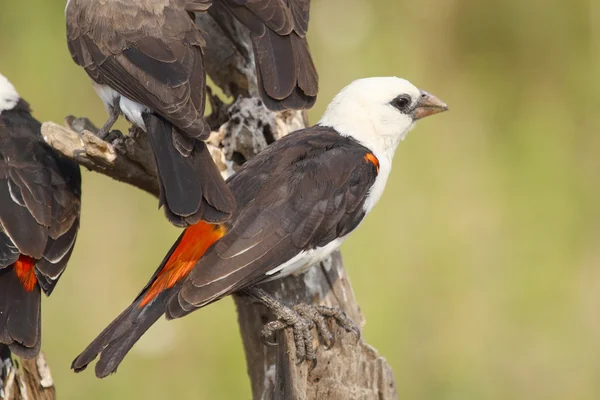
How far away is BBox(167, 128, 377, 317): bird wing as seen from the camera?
506 cm

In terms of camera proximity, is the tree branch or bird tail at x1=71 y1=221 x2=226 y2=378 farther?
the tree branch

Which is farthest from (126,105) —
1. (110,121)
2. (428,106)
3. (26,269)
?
(428,106)

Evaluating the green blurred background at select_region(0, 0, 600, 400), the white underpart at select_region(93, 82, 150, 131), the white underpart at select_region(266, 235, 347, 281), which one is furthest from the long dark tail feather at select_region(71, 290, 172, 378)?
the green blurred background at select_region(0, 0, 600, 400)

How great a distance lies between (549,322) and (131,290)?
2.58 metres

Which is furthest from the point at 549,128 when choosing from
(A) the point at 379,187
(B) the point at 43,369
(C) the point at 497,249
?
(B) the point at 43,369

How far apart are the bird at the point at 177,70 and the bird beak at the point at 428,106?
575 millimetres

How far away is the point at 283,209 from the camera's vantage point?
5.28 m

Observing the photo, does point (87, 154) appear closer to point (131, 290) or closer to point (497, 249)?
point (131, 290)

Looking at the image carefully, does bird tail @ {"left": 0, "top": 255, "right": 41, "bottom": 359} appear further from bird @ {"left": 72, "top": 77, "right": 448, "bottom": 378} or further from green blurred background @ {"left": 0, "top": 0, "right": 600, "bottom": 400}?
green blurred background @ {"left": 0, "top": 0, "right": 600, "bottom": 400}

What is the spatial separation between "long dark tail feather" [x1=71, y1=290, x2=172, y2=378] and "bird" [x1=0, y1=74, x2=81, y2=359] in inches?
22.9

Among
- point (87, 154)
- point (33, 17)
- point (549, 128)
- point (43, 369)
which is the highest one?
point (33, 17)

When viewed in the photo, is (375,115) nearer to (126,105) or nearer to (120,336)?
(126,105)

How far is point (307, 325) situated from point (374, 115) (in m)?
1.16

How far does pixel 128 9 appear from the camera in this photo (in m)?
5.84
